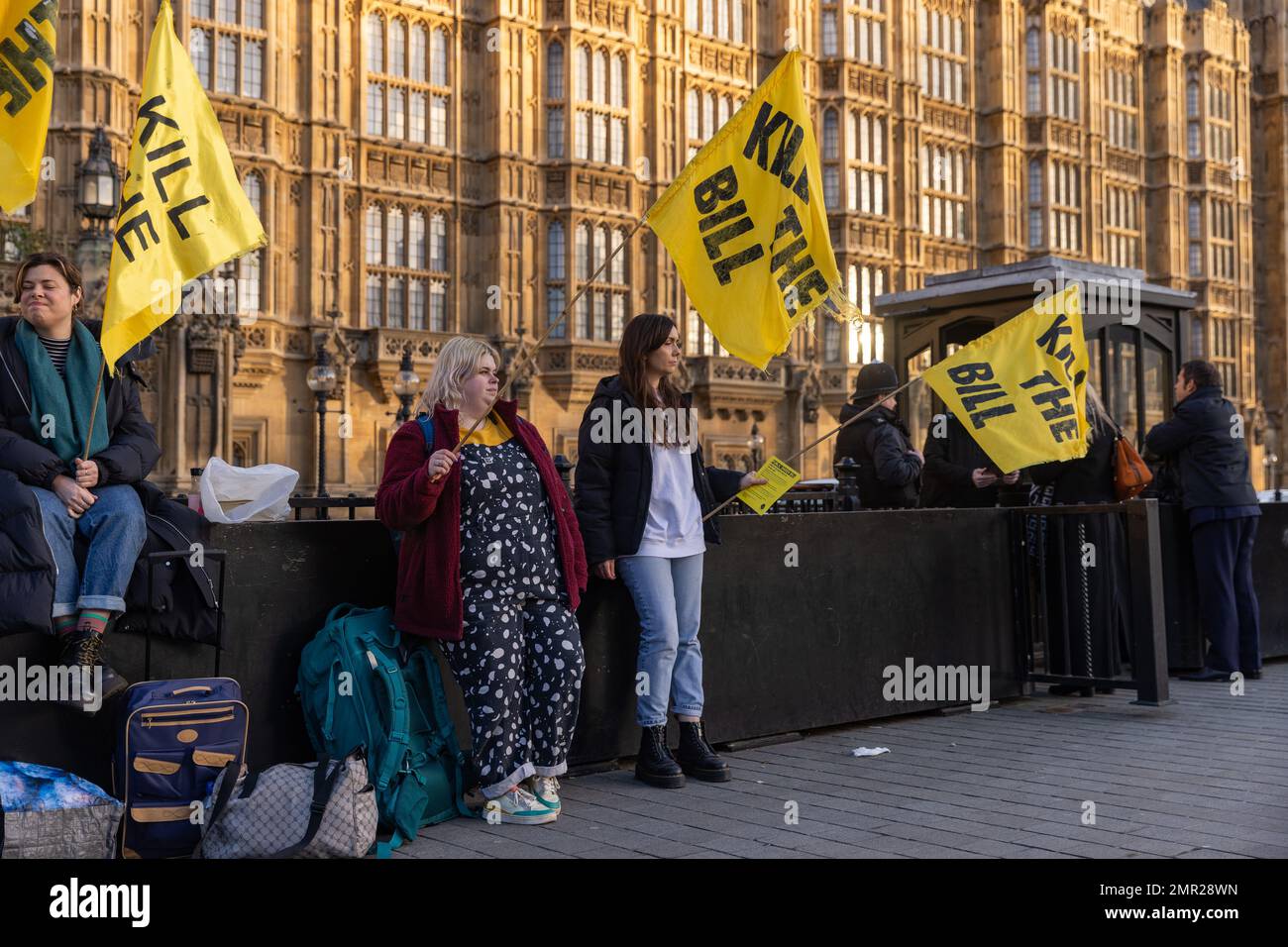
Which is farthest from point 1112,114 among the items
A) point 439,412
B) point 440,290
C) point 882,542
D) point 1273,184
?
point 439,412

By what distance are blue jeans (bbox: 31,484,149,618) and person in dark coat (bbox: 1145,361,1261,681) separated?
6343 mm

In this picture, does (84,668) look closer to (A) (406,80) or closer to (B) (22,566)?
(B) (22,566)

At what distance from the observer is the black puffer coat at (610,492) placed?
5.38m

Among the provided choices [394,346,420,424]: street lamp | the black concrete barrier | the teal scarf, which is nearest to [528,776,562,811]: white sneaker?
the black concrete barrier

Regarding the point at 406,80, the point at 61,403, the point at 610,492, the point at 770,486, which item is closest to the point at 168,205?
the point at 61,403

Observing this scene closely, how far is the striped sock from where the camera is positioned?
4125 mm

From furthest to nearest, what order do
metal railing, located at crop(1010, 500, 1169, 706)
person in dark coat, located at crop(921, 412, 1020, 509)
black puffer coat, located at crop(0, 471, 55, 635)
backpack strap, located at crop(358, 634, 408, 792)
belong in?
person in dark coat, located at crop(921, 412, 1020, 509) → metal railing, located at crop(1010, 500, 1169, 706) → backpack strap, located at crop(358, 634, 408, 792) → black puffer coat, located at crop(0, 471, 55, 635)

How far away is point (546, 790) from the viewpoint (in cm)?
482

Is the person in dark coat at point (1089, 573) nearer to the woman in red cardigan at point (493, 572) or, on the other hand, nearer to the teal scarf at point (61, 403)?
the woman in red cardigan at point (493, 572)

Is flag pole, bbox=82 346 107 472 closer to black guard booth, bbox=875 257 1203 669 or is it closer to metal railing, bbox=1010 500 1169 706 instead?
metal railing, bbox=1010 500 1169 706

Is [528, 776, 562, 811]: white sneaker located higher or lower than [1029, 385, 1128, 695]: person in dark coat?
lower

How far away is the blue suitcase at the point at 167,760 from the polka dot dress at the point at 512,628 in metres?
0.87

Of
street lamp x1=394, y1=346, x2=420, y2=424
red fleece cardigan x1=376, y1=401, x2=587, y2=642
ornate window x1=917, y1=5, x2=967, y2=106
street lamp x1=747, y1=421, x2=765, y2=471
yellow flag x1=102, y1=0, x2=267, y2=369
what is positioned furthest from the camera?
ornate window x1=917, y1=5, x2=967, y2=106

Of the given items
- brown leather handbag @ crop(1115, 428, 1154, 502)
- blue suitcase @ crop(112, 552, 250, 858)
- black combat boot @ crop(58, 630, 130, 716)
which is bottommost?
blue suitcase @ crop(112, 552, 250, 858)
